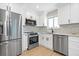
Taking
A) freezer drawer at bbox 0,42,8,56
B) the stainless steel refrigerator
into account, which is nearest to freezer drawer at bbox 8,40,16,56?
the stainless steel refrigerator

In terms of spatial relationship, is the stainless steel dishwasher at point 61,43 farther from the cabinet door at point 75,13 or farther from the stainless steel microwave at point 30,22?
the stainless steel microwave at point 30,22

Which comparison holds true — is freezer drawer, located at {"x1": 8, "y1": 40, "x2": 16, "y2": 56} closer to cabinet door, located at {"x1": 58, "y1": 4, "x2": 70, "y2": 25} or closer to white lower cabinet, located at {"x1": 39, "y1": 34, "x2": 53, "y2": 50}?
white lower cabinet, located at {"x1": 39, "y1": 34, "x2": 53, "y2": 50}

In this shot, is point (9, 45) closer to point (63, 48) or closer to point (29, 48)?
point (29, 48)

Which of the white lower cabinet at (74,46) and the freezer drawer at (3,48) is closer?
the freezer drawer at (3,48)

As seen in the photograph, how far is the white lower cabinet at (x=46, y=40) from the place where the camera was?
3833mm

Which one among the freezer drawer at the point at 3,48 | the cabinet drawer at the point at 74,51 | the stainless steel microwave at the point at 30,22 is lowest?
the cabinet drawer at the point at 74,51

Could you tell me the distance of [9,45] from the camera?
8.26 feet

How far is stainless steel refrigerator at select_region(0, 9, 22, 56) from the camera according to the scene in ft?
7.70

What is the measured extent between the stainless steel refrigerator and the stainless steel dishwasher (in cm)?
139

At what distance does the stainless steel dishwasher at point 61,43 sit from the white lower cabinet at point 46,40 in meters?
0.30

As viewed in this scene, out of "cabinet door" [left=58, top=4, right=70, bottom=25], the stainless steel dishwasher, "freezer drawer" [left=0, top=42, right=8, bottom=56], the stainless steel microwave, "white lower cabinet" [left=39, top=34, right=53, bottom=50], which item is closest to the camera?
"freezer drawer" [left=0, top=42, right=8, bottom=56]

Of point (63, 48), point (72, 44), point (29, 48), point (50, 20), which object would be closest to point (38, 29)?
point (50, 20)

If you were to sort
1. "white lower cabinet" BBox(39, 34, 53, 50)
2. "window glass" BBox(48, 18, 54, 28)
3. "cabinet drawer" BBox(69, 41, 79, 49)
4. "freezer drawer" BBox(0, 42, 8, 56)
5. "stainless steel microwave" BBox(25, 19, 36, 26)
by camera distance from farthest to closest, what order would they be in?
"window glass" BBox(48, 18, 54, 28) < "stainless steel microwave" BBox(25, 19, 36, 26) < "white lower cabinet" BBox(39, 34, 53, 50) < "cabinet drawer" BBox(69, 41, 79, 49) < "freezer drawer" BBox(0, 42, 8, 56)

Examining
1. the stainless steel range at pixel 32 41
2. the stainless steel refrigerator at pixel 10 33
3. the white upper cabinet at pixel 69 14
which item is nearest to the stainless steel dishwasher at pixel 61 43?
the white upper cabinet at pixel 69 14
